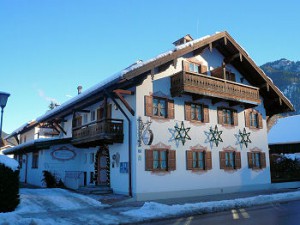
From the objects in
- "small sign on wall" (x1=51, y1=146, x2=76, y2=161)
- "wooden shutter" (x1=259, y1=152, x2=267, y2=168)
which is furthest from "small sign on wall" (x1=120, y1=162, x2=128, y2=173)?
"wooden shutter" (x1=259, y1=152, x2=267, y2=168)

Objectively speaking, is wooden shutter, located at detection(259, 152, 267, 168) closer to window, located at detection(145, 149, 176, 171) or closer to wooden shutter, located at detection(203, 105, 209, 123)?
wooden shutter, located at detection(203, 105, 209, 123)

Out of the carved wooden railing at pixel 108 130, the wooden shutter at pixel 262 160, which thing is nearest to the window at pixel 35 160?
the carved wooden railing at pixel 108 130

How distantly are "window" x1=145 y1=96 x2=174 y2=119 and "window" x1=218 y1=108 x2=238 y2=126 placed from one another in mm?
4262

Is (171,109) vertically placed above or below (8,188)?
above

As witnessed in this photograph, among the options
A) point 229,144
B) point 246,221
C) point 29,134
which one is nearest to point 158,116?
point 229,144

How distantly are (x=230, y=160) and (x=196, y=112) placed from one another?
402 centimetres

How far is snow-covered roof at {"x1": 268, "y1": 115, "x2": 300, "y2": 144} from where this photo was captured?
118ft

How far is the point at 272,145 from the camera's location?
37.8 metres

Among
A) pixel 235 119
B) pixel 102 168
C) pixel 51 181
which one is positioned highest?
pixel 235 119

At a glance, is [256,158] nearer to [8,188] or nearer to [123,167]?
[123,167]

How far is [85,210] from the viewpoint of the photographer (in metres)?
12.9

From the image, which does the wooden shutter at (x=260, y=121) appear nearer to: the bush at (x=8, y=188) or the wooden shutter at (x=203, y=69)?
the wooden shutter at (x=203, y=69)

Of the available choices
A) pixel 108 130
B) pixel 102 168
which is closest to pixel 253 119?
pixel 102 168

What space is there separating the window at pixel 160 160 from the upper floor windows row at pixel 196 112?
1949mm
